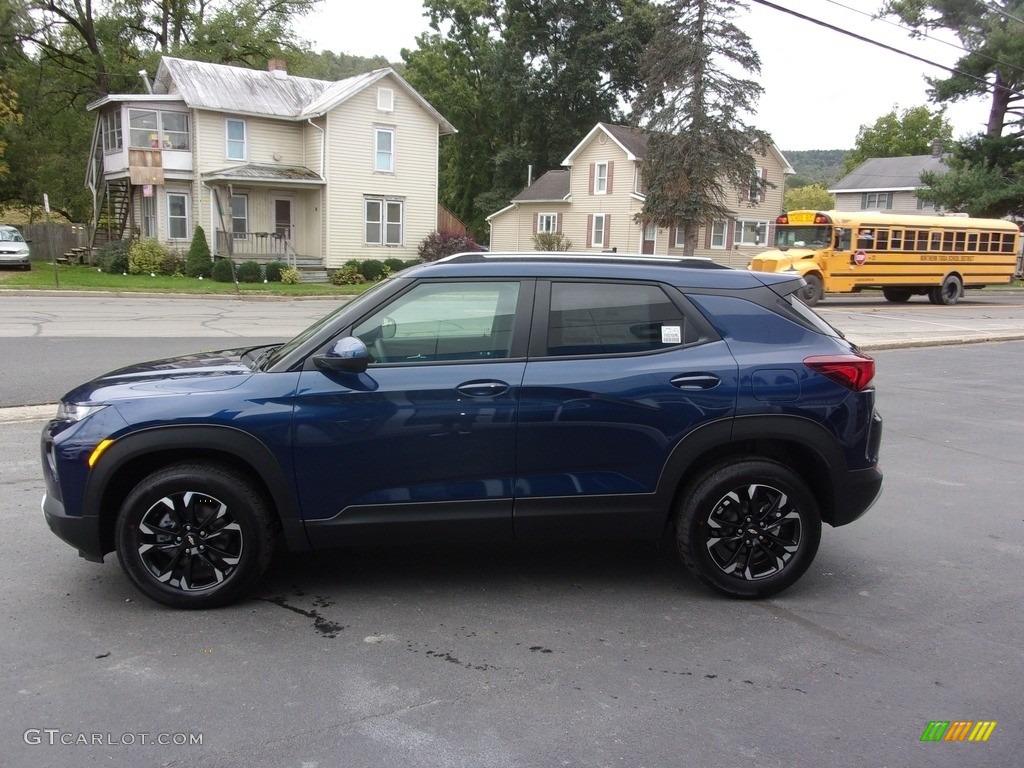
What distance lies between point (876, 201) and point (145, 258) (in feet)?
181

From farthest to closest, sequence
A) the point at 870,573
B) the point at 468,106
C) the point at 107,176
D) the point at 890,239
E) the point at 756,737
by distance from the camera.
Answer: the point at 468,106 < the point at 107,176 < the point at 890,239 < the point at 870,573 < the point at 756,737

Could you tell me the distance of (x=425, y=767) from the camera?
293 centimetres

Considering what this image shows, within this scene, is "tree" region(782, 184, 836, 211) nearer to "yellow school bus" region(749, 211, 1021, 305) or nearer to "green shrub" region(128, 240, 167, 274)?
"yellow school bus" region(749, 211, 1021, 305)

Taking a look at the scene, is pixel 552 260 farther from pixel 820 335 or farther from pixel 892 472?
pixel 892 472

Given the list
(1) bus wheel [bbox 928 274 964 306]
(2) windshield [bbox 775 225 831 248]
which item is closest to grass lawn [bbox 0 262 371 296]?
(2) windshield [bbox 775 225 831 248]

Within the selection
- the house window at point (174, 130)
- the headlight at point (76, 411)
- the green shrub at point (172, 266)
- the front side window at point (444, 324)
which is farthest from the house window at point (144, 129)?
the front side window at point (444, 324)

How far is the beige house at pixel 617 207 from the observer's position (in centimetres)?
4359

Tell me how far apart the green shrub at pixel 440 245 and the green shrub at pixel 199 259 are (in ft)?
28.8

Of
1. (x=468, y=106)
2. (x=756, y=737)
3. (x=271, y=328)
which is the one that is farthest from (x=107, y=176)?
(x=756, y=737)

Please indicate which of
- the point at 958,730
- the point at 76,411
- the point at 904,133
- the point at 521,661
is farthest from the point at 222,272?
the point at 904,133

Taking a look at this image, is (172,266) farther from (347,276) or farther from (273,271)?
(347,276)

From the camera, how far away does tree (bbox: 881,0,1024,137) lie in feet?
109

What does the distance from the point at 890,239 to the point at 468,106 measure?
129 feet

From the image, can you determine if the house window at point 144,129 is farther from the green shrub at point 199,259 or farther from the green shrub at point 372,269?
the green shrub at point 372,269
